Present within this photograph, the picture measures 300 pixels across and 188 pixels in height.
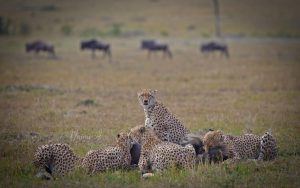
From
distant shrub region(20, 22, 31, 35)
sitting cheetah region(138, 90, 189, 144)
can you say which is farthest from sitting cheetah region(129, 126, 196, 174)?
distant shrub region(20, 22, 31, 35)

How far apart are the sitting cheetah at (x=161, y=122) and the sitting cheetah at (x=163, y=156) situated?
3.45 ft

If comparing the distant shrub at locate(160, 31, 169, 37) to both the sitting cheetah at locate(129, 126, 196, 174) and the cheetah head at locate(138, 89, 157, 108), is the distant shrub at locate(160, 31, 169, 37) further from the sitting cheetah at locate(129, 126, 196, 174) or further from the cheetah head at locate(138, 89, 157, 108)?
the sitting cheetah at locate(129, 126, 196, 174)

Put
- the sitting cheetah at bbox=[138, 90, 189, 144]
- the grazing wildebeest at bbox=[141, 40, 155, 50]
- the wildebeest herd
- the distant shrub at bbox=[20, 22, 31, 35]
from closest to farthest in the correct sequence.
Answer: the sitting cheetah at bbox=[138, 90, 189, 144]
the wildebeest herd
the grazing wildebeest at bbox=[141, 40, 155, 50]
the distant shrub at bbox=[20, 22, 31, 35]

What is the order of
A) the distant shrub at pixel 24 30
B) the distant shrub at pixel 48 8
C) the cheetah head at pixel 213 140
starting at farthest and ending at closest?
1. the distant shrub at pixel 48 8
2. the distant shrub at pixel 24 30
3. the cheetah head at pixel 213 140

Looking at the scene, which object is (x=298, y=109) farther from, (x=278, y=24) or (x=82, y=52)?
(x=278, y=24)

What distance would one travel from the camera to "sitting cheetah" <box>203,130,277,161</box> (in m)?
10.2

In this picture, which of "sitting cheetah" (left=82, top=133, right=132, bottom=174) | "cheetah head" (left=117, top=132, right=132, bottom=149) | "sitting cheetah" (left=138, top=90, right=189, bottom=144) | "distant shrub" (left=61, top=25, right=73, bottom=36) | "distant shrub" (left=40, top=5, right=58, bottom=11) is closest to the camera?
"sitting cheetah" (left=82, top=133, right=132, bottom=174)

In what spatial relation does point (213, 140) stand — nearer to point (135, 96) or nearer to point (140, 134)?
point (140, 134)

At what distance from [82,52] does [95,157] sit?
106 ft

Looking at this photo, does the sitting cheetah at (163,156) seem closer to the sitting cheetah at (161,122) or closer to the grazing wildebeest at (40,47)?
the sitting cheetah at (161,122)

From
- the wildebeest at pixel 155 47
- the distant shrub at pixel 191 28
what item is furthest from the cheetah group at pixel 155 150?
the distant shrub at pixel 191 28

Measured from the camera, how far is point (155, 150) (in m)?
9.74

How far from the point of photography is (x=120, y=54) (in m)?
39.8

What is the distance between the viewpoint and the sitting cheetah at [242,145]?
1024cm
